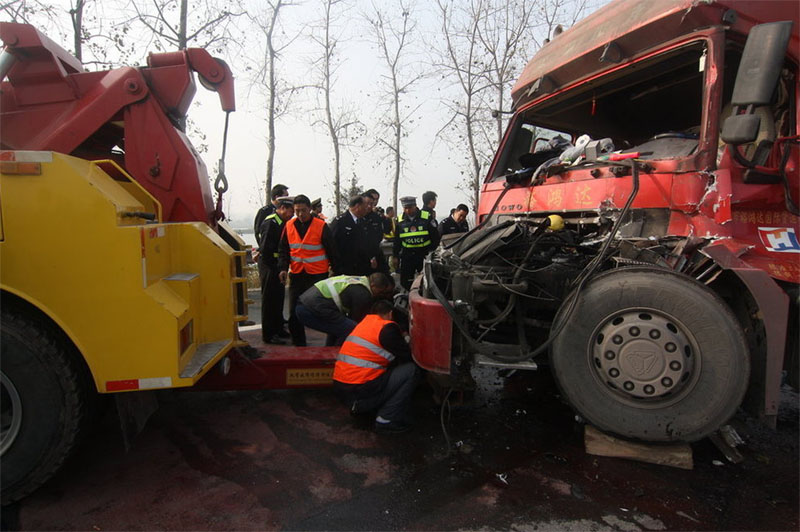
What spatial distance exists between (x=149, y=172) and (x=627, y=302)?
323 centimetres

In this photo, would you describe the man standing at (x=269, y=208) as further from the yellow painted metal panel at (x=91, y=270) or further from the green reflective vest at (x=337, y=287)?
the yellow painted metal panel at (x=91, y=270)

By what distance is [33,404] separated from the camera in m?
2.20

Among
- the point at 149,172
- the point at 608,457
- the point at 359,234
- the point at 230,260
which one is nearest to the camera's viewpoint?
the point at 608,457

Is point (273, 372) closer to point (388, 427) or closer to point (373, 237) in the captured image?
point (388, 427)

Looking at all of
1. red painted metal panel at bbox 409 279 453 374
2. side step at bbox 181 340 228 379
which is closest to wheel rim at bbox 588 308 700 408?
red painted metal panel at bbox 409 279 453 374

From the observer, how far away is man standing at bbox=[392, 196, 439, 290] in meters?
6.46

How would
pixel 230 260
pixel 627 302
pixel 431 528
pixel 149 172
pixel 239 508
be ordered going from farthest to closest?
pixel 149 172
pixel 230 260
pixel 627 302
pixel 239 508
pixel 431 528

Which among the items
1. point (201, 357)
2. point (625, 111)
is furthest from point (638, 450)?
point (625, 111)

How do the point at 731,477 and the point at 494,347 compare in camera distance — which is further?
the point at 494,347

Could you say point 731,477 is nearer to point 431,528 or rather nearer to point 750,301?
point 750,301

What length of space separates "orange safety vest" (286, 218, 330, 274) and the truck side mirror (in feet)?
11.8

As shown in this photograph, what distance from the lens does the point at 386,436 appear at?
2.99m

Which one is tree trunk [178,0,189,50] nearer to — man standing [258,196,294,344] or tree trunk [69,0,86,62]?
tree trunk [69,0,86,62]

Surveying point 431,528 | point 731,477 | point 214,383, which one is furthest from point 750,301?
point 214,383
